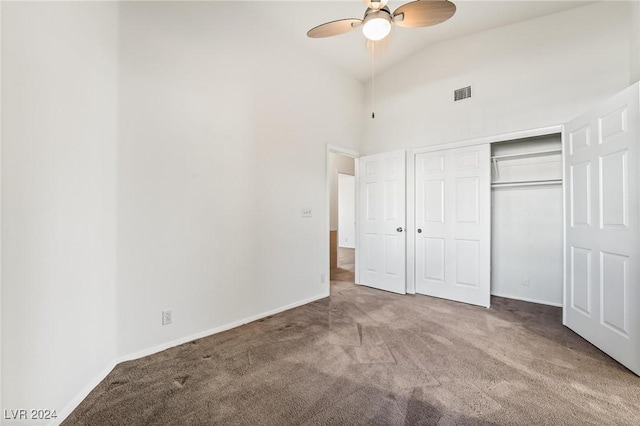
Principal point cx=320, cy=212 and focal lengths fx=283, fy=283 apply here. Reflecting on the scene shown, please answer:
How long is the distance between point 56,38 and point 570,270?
14.8ft

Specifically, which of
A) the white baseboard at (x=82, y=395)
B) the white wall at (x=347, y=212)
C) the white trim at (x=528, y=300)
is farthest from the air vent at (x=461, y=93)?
the white wall at (x=347, y=212)

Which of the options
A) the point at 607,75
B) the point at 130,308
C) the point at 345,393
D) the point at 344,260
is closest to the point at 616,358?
the point at 345,393

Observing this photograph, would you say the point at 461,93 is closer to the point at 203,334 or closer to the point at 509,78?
the point at 509,78

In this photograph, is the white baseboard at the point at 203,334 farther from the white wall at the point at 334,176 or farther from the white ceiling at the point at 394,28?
the white ceiling at the point at 394,28

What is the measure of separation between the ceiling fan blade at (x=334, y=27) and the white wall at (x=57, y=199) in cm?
154

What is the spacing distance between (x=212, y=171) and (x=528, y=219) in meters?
4.01

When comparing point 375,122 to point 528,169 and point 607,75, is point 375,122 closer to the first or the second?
point 528,169

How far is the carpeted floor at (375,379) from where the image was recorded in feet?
5.41

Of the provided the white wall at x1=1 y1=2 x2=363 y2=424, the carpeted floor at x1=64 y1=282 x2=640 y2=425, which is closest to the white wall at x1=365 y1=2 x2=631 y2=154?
the white wall at x1=1 y1=2 x2=363 y2=424

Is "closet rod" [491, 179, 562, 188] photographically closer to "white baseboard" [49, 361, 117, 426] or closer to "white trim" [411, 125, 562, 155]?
"white trim" [411, 125, 562, 155]

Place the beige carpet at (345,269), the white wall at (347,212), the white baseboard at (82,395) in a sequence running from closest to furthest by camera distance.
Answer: the white baseboard at (82,395)
the beige carpet at (345,269)
the white wall at (347,212)

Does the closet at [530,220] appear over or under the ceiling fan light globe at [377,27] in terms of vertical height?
under

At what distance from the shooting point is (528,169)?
3809 mm

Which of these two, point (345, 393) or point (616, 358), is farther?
point (616, 358)
